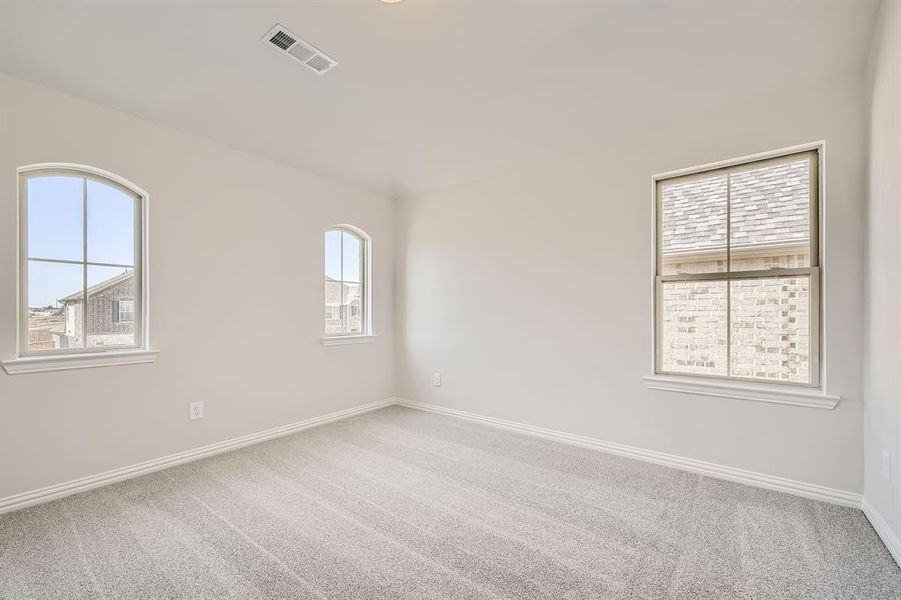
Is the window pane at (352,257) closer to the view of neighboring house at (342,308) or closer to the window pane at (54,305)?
the view of neighboring house at (342,308)

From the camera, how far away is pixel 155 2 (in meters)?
1.85

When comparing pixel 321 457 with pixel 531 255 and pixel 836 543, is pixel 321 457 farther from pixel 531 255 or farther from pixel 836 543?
pixel 836 543

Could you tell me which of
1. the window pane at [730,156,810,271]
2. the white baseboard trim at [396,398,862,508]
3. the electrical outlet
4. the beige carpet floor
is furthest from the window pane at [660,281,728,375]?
the electrical outlet

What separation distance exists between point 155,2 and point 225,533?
257cm

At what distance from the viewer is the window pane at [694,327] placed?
280cm

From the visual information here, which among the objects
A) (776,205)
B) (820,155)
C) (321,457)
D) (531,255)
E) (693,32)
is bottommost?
(321,457)

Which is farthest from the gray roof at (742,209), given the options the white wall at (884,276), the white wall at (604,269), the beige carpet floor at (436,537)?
the beige carpet floor at (436,537)

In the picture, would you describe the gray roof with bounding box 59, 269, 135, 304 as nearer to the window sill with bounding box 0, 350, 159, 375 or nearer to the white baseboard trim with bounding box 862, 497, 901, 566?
the window sill with bounding box 0, 350, 159, 375

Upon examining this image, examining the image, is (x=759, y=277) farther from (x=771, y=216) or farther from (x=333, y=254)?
(x=333, y=254)

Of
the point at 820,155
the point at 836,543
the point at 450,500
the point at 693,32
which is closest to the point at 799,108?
the point at 820,155

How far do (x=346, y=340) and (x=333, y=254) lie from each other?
2.95ft

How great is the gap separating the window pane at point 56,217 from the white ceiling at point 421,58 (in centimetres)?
57

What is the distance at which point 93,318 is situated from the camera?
262 centimetres

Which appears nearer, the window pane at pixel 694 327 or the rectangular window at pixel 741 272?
the rectangular window at pixel 741 272
